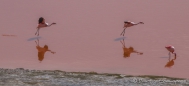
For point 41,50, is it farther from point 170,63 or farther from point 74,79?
point 170,63

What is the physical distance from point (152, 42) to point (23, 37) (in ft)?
9.92

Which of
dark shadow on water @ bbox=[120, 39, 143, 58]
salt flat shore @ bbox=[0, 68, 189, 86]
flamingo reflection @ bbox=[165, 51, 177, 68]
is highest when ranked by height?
dark shadow on water @ bbox=[120, 39, 143, 58]

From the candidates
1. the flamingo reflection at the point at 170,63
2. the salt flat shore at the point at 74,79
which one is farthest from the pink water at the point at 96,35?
the salt flat shore at the point at 74,79

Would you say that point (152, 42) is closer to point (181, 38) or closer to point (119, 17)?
point (181, 38)

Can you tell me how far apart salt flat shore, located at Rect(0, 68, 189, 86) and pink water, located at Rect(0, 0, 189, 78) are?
545mm

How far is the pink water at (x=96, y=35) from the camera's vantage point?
22.0 feet

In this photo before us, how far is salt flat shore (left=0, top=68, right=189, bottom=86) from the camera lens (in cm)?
529

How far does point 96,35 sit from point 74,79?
3183 mm

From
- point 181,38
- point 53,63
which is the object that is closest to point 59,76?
point 53,63

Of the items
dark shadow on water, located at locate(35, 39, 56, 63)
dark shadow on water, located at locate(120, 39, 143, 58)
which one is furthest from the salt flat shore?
dark shadow on water, located at locate(120, 39, 143, 58)

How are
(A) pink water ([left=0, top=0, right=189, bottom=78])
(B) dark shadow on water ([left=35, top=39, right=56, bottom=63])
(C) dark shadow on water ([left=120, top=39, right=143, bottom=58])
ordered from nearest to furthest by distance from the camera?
(A) pink water ([left=0, top=0, right=189, bottom=78]), (B) dark shadow on water ([left=35, top=39, right=56, bottom=63]), (C) dark shadow on water ([left=120, top=39, right=143, bottom=58])

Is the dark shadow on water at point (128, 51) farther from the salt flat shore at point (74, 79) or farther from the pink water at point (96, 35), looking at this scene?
the salt flat shore at point (74, 79)

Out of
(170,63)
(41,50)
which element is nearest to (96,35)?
(41,50)

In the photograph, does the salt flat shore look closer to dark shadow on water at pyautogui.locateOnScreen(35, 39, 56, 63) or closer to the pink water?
the pink water
